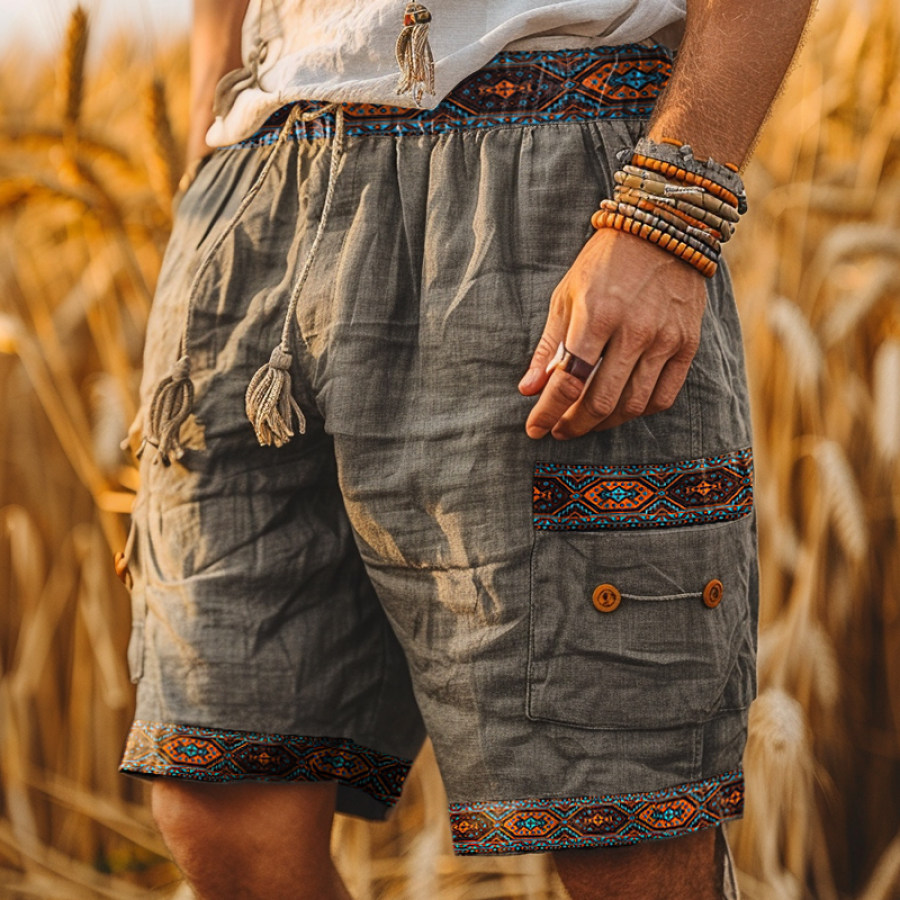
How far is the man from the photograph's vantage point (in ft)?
2.46

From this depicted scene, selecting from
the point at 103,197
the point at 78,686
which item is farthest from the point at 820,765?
the point at 103,197

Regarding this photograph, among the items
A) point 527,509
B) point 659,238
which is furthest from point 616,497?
point 659,238

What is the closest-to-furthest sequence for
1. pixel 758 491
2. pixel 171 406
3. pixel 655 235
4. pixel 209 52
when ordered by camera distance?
1. pixel 655 235
2. pixel 171 406
3. pixel 209 52
4. pixel 758 491

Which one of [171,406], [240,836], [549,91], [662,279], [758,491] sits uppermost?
[549,91]

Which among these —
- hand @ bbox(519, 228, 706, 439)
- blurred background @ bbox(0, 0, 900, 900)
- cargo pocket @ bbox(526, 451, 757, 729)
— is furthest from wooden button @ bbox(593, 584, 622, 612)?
blurred background @ bbox(0, 0, 900, 900)

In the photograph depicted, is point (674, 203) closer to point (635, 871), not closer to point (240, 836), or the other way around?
point (635, 871)

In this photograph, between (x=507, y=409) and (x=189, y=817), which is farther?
(x=189, y=817)

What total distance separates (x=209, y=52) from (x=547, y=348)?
20.5 inches

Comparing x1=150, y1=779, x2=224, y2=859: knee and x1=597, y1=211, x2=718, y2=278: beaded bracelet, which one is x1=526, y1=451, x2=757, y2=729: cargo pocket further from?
x1=150, y1=779, x2=224, y2=859: knee

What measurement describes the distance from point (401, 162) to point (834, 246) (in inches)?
36.8

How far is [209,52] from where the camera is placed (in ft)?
3.43

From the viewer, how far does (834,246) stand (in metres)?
1.55

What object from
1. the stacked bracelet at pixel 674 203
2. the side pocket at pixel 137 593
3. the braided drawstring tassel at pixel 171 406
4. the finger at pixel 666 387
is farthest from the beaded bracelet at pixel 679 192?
the side pocket at pixel 137 593

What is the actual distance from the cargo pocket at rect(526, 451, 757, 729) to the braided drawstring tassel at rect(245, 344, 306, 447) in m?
0.19
